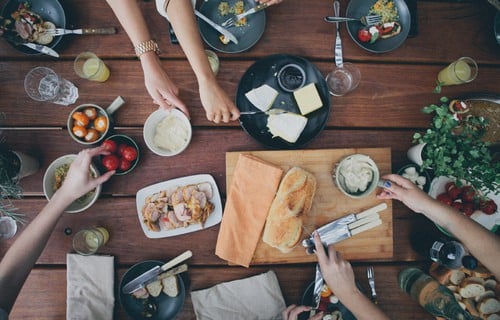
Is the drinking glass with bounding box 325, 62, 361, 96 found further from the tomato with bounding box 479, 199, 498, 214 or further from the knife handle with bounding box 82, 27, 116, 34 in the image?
the knife handle with bounding box 82, 27, 116, 34

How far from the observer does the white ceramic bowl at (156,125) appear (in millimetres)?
1481

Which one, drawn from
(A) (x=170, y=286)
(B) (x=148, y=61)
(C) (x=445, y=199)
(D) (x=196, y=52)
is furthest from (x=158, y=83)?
(C) (x=445, y=199)

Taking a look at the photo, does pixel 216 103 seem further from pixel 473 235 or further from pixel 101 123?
pixel 473 235

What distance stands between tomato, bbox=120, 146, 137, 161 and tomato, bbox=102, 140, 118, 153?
0.12 ft

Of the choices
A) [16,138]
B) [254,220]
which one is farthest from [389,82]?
[16,138]

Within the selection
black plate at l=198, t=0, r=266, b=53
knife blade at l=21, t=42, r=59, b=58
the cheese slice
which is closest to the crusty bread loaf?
the cheese slice

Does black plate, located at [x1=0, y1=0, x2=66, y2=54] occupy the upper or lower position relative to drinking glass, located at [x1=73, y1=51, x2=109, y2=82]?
upper

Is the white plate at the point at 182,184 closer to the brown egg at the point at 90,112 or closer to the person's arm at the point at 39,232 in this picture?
the person's arm at the point at 39,232

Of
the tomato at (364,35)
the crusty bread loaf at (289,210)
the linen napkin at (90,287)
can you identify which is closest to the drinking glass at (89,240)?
the linen napkin at (90,287)

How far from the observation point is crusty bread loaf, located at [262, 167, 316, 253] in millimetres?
1474

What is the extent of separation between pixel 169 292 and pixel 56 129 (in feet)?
2.89

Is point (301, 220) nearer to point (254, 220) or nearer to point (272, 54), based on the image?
point (254, 220)

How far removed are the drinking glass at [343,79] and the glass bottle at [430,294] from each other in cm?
87

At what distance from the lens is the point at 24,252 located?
4.36 feet
